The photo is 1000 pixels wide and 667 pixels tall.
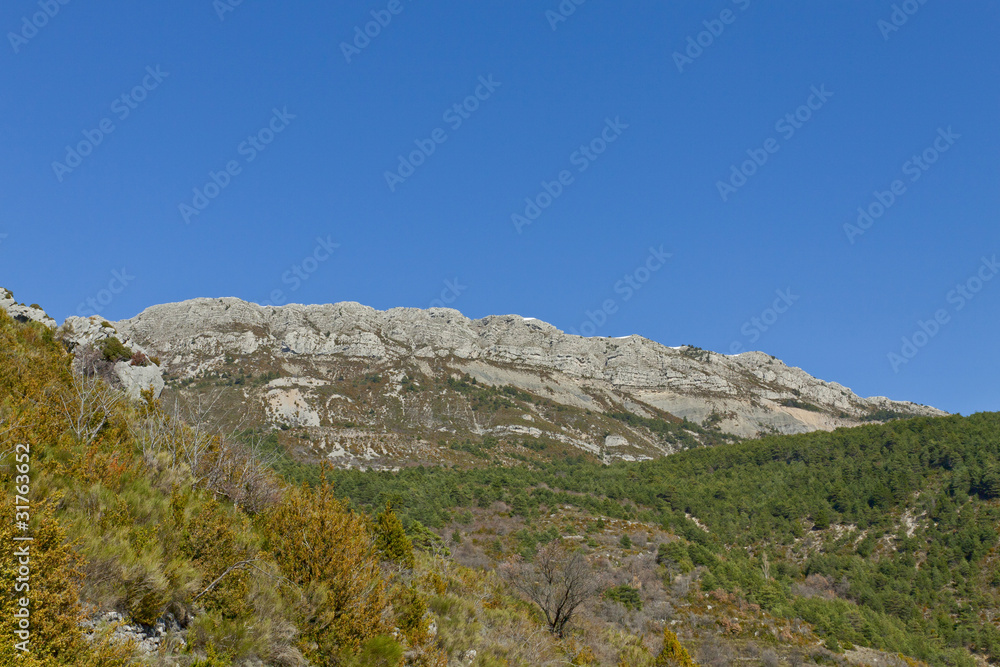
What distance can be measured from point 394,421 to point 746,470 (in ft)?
218

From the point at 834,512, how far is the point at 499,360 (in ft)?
402

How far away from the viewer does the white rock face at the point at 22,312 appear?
1977cm

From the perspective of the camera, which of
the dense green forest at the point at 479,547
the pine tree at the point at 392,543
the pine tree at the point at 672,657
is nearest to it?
the dense green forest at the point at 479,547

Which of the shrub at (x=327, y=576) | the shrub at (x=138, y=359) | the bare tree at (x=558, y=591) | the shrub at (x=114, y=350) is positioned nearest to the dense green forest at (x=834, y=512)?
the bare tree at (x=558, y=591)

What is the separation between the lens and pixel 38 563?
163 inches

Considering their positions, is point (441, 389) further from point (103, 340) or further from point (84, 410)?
point (84, 410)

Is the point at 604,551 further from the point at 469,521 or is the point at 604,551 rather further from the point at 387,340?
the point at 387,340

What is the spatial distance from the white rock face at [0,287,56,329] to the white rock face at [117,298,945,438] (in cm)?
11719

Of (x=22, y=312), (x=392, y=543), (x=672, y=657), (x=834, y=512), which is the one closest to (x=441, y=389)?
(x=834, y=512)

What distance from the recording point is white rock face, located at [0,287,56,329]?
19.8 metres

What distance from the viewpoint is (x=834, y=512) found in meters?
55.1

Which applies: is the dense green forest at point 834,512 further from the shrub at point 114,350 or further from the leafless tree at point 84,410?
the leafless tree at point 84,410

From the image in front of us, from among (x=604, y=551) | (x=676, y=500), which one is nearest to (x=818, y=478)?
(x=676, y=500)

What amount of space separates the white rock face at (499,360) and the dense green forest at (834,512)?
8179 cm
